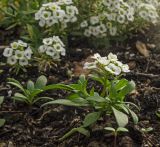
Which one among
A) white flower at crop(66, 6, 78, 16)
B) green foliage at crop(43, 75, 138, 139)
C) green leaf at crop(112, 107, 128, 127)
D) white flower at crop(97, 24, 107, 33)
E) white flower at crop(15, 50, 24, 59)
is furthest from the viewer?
white flower at crop(97, 24, 107, 33)

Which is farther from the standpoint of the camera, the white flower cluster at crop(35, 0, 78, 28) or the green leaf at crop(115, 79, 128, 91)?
the white flower cluster at crop(35, 0, 78, 28)

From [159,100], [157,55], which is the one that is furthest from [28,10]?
[159,100]

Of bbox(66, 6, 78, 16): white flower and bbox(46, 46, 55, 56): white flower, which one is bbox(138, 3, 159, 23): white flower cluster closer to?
bbox(66, 6, 78, 16): white flower

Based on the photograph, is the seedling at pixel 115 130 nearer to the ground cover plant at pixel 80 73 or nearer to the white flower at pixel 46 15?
the ground cover plant at pixel 80 73

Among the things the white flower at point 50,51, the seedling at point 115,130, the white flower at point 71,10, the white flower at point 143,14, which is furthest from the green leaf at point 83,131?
the white flower at point 143,14

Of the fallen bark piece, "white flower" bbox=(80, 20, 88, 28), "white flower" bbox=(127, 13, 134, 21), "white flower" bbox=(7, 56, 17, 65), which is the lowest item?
the fallen bark piece

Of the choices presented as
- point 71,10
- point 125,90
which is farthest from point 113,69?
point 71,10

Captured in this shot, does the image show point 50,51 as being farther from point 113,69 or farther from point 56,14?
point 113,69

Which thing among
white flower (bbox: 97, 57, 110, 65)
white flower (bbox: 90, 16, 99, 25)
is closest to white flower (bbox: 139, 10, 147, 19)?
white flower (bbox: 90, 16, 99, 25)
